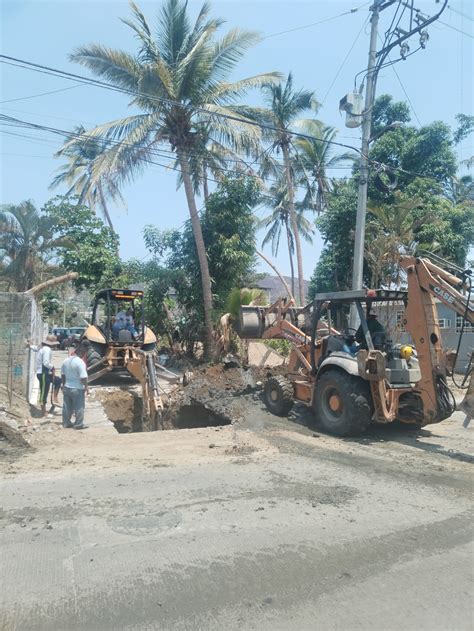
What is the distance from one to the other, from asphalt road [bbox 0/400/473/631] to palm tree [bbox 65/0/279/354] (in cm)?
1298

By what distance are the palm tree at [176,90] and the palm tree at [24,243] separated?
807 cm

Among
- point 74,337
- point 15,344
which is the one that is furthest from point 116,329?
point 15,344

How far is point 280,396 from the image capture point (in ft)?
34.2

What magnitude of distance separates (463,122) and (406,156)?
7.10 meters

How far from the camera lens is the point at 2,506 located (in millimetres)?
5418

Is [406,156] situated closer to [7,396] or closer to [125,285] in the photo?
[125,285]

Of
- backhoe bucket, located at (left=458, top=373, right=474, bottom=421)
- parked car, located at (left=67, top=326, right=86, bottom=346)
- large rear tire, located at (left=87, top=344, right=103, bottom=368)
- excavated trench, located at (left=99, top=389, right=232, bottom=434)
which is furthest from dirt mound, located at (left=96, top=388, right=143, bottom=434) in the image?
backhoe bucket, located at (left=458, top=373, right=474, bottom=421)

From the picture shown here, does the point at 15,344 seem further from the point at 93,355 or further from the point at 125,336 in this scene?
the point at 93,355

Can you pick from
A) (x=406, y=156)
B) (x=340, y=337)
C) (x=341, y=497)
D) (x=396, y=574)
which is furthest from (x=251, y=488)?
(x=406, y=156)

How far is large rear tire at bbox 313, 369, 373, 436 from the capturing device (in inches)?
336

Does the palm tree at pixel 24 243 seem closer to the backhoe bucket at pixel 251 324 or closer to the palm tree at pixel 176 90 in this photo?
the palm tree at pixel 176 90

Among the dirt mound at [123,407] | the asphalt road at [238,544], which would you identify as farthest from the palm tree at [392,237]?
the asphalt road at [238,544]

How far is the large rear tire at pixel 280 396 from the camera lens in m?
10.4

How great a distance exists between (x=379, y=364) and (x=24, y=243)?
71.1 ft
